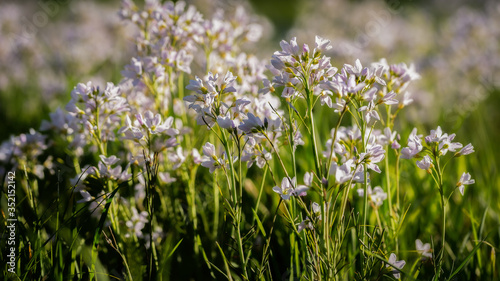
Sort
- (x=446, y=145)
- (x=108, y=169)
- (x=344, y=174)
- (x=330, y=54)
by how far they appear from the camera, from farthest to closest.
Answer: (x=330, y=54)
(x=108, y=169)
(x=446, y=145)
(x=344, y=174)

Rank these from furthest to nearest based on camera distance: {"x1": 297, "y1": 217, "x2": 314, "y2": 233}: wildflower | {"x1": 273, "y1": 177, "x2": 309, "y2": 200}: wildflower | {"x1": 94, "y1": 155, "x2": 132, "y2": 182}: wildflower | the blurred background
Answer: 1. the blurred background
2. {"x1": 94, "y1": 155, "x2": 132, "y2": 182}: wildflower
3. {"x1": 297, "y1": 217, "x2": 314, "y2": 233}: wildflower
4. {"x1": 273, "y1": 177, "x2": 309, "y2": 200}: wildflower

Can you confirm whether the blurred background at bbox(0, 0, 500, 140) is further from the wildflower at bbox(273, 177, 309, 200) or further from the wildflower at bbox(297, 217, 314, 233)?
the wildflower at bbox(297, 217, 314, 233)

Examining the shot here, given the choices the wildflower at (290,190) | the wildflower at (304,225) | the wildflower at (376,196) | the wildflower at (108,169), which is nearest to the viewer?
the wildflower at (290,190)

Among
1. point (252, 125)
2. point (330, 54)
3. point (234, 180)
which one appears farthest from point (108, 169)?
point (330, 54)

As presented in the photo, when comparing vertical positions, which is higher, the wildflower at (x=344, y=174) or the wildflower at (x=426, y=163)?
the wildflower at (x=426, y=163)

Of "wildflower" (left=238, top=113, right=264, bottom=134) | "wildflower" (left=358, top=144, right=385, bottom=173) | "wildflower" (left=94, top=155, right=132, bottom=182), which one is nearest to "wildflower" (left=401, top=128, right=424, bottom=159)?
"wildflower" (left=358, top=144, right=385, bottom=173)

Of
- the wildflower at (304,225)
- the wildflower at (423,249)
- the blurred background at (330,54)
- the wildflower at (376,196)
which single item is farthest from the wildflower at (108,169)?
the blurred background at (330,54)

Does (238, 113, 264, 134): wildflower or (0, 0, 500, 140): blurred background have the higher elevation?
(0, 0, 500, 140): blurred background

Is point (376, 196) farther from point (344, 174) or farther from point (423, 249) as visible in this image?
point (344, 174)

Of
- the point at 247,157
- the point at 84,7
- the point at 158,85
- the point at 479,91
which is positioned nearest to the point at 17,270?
the point at 247,157

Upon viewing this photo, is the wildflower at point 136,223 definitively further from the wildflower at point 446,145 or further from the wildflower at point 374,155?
the wildflower at point 446,145

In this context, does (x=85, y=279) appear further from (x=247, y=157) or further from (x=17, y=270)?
(x=247, y=157)

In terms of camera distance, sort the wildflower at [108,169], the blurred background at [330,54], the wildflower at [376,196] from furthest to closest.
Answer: the blurred background at [330,54] < the wildflower at [376,196] < the wildflower at [108,169]

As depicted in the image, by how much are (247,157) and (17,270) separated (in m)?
Answer: 1.01
